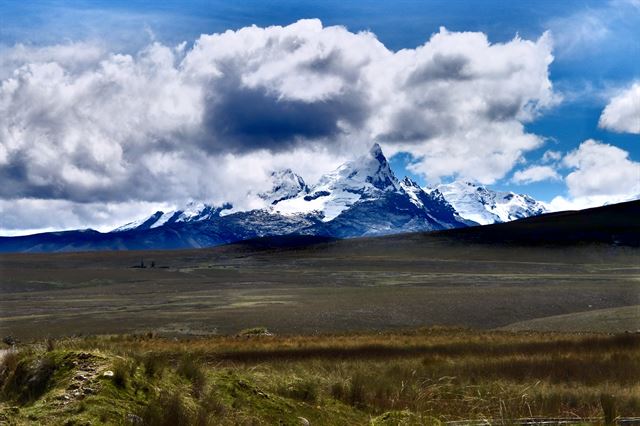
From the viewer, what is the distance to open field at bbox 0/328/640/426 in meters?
9.95

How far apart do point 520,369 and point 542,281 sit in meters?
82.7

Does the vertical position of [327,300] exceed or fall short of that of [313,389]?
it falls short

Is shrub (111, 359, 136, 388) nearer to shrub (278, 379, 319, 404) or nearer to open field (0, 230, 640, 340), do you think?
shrub (278, 379, 319, 404)

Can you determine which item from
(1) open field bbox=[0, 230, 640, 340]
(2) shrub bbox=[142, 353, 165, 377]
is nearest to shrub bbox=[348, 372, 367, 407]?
(2) shrub bbox=[142, 353, 165, 377]

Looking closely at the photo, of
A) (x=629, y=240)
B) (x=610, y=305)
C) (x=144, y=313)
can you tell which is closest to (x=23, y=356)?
(x=144, y=313)

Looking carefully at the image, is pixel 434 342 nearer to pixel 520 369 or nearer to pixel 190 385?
pixel 520 369

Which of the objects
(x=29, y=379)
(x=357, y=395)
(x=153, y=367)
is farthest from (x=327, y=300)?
(x=29, y=379)

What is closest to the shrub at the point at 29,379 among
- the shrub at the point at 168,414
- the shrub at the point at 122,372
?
the shrub at the point at 122,372

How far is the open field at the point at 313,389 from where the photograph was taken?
9945 millimetres

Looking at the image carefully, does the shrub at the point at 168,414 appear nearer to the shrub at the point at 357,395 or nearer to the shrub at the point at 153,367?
the shrub at the point at 153,367

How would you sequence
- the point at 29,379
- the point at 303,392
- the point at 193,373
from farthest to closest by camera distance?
the point at 303,392, the point at 193,373, the point at 29,379

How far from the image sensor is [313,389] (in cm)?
1335

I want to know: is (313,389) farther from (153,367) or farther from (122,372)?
(122,372)

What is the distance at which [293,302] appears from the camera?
73.8 metres
